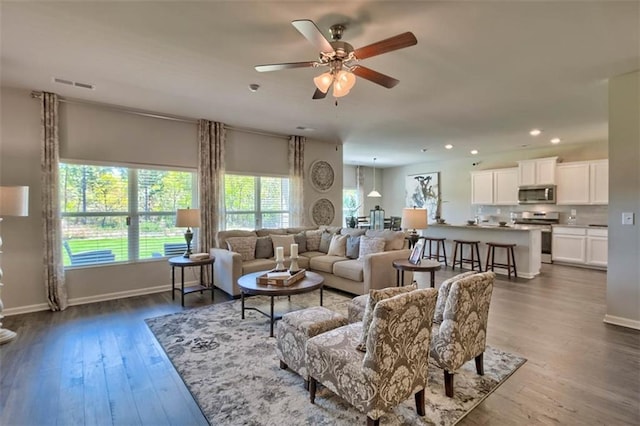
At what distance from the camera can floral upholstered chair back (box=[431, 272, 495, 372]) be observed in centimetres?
216

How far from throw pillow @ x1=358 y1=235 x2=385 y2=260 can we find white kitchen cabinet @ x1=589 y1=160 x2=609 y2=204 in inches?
214

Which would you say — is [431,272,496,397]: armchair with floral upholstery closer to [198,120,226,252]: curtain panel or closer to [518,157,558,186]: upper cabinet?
[198,120,226,252]: curtain panel

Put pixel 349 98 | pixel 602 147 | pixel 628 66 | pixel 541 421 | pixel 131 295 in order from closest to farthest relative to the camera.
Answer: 1. pixel 541 421
2. pixel 628 66
3. pixel 349 98
4. pixel 131 295
5. pixel 602 147

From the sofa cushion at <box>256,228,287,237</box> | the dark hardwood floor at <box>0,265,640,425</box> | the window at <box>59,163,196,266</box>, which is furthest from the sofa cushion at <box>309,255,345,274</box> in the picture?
the window at <box>59,163,196,266</box>

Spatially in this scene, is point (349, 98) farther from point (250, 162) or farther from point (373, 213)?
point (373, 213)

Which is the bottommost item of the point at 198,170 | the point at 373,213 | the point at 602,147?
the point at 373,213

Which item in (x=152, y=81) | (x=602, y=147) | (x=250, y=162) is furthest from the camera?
(x=602, y=147)

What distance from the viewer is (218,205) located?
18.3 ft

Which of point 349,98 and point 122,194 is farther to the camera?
point 122,194

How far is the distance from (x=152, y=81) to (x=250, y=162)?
8.46 ft

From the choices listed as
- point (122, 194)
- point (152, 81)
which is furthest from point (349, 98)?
point (122, 194)

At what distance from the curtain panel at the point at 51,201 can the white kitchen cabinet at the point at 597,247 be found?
9.55 metres

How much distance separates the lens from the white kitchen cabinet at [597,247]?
655 centimetres

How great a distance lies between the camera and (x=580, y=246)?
6949mm
